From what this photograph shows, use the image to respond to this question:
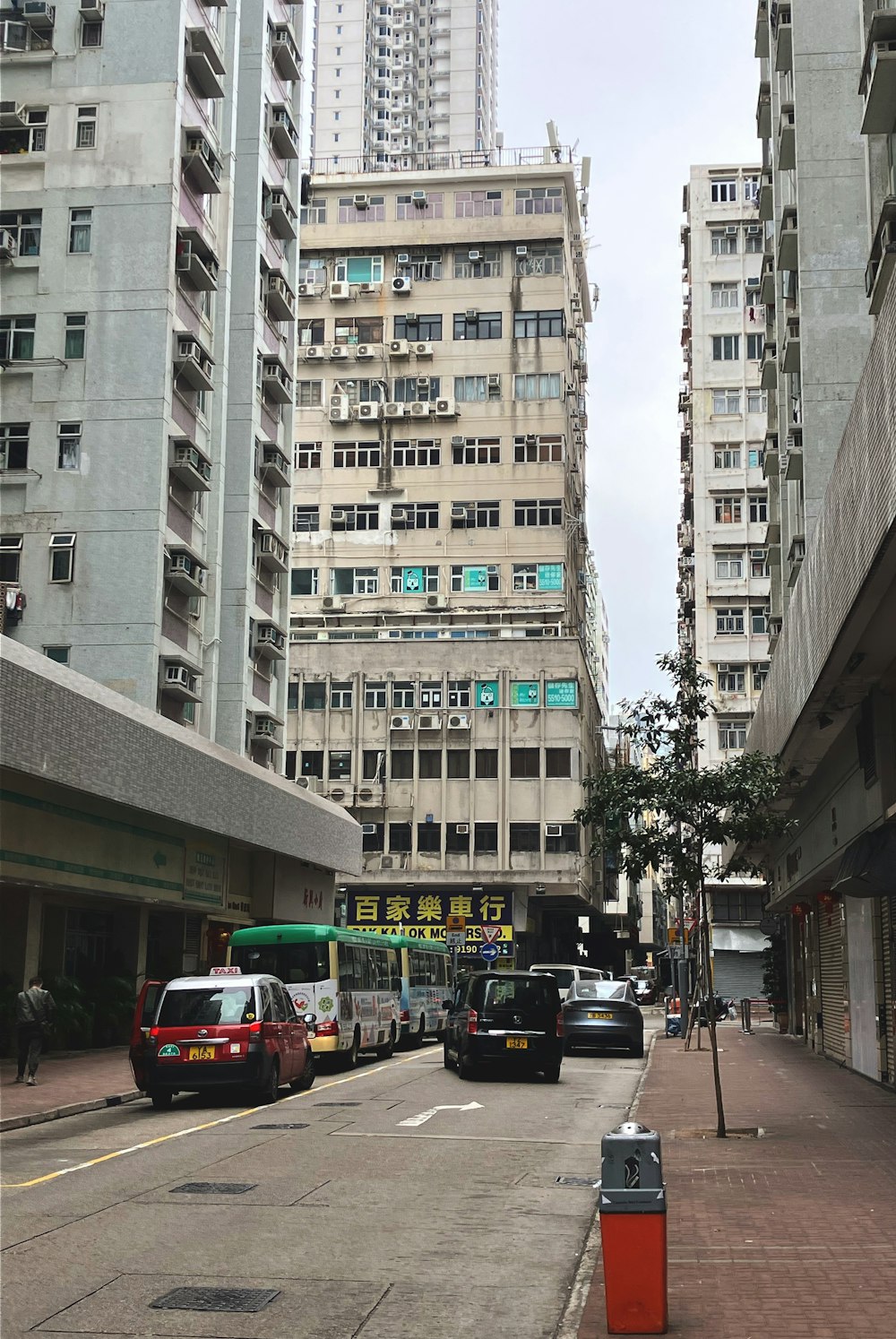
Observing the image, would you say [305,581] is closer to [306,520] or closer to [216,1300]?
[306,520]

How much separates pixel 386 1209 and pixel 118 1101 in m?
11.0

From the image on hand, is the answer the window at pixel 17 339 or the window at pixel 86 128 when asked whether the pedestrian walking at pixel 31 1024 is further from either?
the window at pixel 86 128

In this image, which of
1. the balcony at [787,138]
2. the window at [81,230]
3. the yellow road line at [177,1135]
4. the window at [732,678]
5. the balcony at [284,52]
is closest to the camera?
the yellow road line at [177,1135]

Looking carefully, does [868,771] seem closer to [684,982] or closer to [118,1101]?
[118,1101]

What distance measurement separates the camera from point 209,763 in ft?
110

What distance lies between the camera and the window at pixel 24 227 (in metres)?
35.7

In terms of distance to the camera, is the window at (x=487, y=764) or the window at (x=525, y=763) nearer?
the window at (x=525, y=763)

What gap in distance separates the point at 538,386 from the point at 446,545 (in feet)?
28.1

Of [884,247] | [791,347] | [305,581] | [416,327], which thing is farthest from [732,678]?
[884,247]

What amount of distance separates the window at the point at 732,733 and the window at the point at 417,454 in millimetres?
18511

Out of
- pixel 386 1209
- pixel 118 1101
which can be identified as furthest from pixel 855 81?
pixel 386 1209

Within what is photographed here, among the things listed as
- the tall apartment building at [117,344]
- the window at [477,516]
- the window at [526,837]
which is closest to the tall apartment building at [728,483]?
the window at [526,837]

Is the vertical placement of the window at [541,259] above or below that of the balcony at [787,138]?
above

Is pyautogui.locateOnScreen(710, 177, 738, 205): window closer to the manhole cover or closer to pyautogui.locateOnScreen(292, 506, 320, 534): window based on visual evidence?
pyautogui.locateOnScreen(292, 506, 320, 534): window
